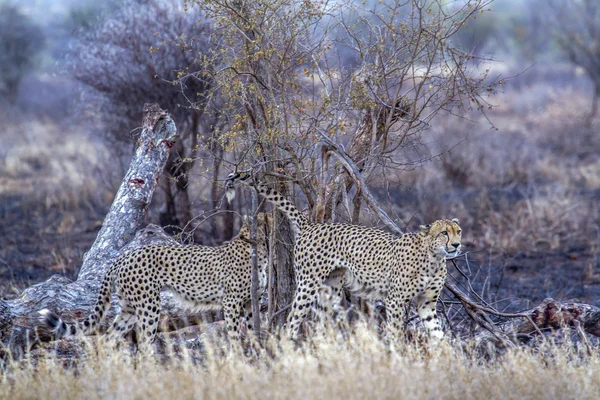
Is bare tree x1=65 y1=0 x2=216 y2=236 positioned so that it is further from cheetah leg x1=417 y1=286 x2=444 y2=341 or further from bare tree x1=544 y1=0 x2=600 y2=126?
bare tree x1=544 y1=0 x2=600 y2=126

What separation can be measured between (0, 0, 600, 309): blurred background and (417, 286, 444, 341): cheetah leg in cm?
57

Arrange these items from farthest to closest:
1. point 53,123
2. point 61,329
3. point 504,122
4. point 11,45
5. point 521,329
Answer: point 11,45 < point 53,123 < point 504,122 < point 521,329 < point 61,329

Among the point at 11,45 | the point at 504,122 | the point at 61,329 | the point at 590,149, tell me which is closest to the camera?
the point at 61,329

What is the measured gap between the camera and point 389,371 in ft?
15.6

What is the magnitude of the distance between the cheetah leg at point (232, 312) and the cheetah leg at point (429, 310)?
1262mm

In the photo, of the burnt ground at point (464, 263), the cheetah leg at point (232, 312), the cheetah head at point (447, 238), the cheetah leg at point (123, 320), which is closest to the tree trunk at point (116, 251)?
the cheetah leg at point (123, 320)

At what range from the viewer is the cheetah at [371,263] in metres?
6.04

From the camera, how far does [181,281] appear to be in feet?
21.4

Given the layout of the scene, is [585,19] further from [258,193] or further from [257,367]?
[257,367]

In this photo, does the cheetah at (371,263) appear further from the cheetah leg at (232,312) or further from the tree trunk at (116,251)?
the tree trunk at (116,251)

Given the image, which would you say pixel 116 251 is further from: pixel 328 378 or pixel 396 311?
pixel 328 378

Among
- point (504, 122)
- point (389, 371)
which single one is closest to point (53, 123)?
point (504, 122)

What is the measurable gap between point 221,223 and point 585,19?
14.7 meters

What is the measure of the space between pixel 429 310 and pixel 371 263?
505mm
